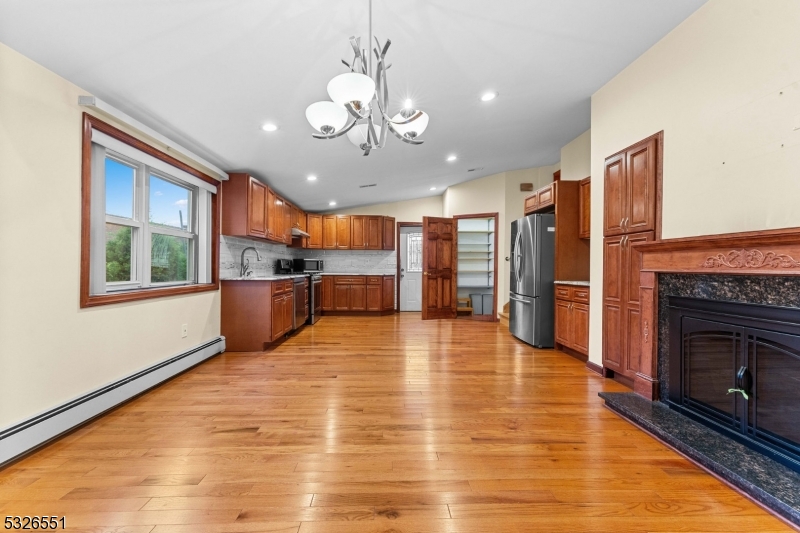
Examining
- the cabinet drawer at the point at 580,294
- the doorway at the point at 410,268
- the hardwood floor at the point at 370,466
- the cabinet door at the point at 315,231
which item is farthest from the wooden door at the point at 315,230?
the cabinet drawer at the point at 580,294

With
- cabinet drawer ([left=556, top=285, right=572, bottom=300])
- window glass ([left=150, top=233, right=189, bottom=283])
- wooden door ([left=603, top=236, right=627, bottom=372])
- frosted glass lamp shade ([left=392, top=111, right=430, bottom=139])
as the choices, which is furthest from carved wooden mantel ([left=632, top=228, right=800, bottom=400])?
window glass ([left=150, top=233, right=189, bottom=283])

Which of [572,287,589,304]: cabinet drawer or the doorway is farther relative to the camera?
the doorway

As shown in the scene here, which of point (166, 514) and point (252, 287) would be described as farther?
point (252, 287)

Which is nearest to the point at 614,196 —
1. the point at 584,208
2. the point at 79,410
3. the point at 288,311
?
the point at 584,208

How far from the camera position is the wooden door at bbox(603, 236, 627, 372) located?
9.87ft

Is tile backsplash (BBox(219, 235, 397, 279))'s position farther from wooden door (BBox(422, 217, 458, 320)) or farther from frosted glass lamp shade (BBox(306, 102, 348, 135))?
frosted glass lamp shade (BBox(306, 102, 348, 135))

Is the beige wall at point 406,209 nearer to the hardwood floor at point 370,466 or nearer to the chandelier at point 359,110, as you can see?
the hardwood floor at point 370,466

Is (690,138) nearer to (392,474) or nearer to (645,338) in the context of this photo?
(645,338)

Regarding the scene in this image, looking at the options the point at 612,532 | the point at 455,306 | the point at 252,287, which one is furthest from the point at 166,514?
the point at 455,306

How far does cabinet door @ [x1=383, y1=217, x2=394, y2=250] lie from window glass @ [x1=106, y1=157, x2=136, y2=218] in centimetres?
503

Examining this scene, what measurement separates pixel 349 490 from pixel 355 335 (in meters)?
3.67

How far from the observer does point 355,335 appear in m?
5.22

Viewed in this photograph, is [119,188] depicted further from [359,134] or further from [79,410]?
[359,134]

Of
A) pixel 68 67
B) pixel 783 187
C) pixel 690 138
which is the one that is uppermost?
pixel 68 67
